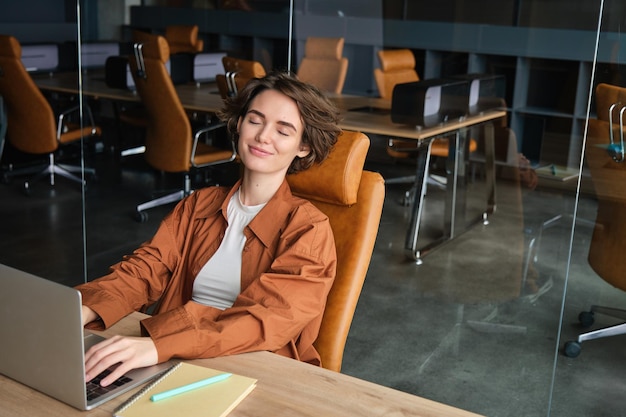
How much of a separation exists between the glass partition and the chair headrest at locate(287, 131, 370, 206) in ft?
2.82

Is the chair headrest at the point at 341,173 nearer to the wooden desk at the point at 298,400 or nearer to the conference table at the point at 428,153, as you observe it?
the wooden desk at the point at 298,400

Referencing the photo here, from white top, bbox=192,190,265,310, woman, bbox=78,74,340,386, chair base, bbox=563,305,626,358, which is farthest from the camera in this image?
chair base, bbox=563,305,626,358

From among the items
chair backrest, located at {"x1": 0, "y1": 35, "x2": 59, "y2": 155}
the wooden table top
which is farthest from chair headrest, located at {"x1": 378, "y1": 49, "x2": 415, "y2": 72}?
chair backrest, located at {"x1": 0, "y1": 35, "x2": 59, "y2": 155}

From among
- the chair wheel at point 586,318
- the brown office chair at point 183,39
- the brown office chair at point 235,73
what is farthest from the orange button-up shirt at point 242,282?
the brown office chair at point 183,39

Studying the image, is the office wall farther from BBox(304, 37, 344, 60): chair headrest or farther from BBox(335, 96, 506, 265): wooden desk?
BBox(335, 96, 506, 265): wooden desk

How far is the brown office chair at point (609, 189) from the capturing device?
2.44m

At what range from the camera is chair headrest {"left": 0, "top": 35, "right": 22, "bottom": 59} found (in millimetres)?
4102

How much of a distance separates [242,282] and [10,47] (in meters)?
2.92

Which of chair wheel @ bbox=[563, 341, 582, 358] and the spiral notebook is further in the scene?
chair wheel @ bbox=[563, 341, 582, 358]

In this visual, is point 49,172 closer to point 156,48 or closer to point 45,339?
point 156,48

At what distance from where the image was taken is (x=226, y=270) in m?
1.87

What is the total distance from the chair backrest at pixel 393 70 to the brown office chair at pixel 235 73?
70 centimetres

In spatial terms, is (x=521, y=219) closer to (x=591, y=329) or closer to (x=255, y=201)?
(x=591, y=329)

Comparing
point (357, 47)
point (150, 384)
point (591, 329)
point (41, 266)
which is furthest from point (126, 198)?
point (150, 384)
